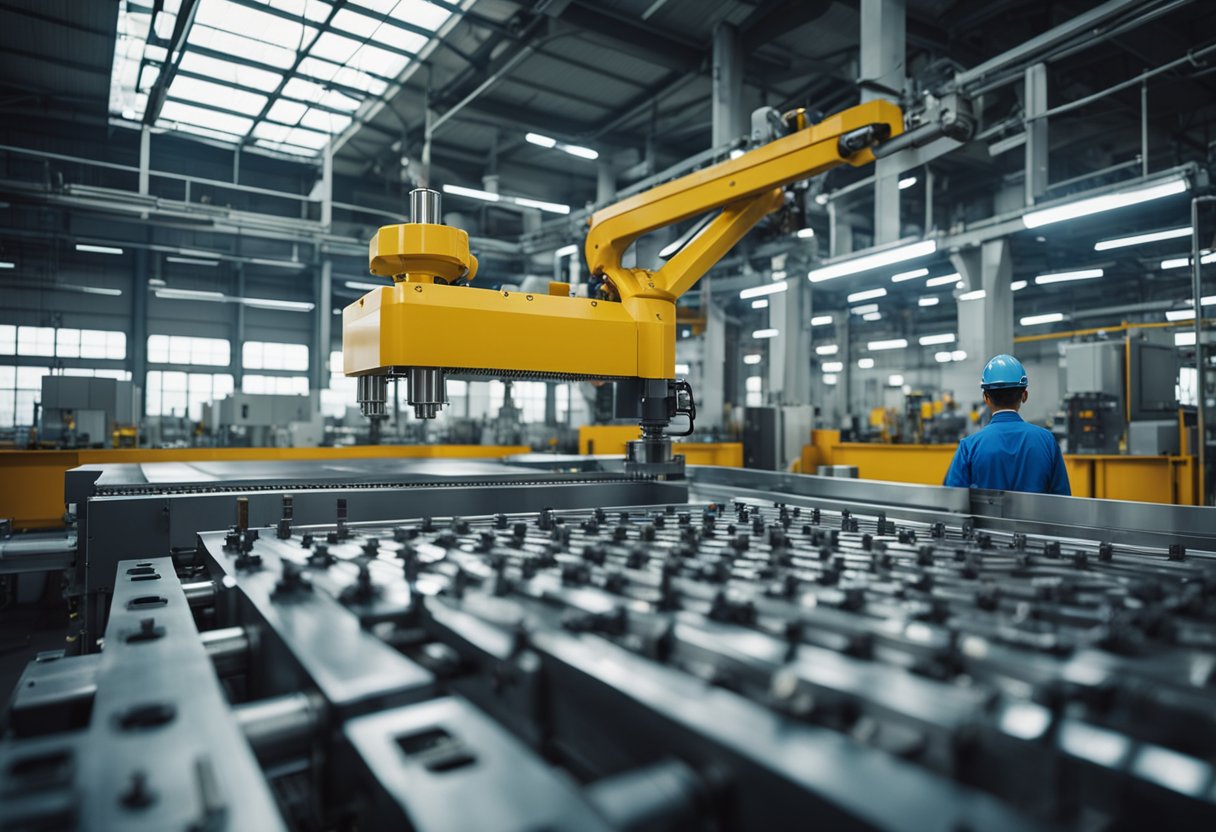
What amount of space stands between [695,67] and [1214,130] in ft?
24.0

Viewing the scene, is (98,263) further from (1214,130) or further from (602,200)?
(1214,130)

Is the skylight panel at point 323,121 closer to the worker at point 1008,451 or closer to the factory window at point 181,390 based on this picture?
the factory window at point 181,390

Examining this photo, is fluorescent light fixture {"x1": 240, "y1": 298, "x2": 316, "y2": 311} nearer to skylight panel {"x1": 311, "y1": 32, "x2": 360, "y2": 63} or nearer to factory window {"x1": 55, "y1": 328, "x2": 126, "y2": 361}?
factory window {"x1": 55, "y1": 328, "x2": 126, "y2": 361}

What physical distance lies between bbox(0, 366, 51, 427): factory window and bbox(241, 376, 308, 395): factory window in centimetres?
331

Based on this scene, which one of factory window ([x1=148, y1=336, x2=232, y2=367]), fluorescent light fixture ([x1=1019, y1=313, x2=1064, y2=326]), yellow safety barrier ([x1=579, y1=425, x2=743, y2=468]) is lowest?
yellow safety barrier ([x1=579, y1=425, x2=743, y2=468])

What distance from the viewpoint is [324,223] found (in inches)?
380

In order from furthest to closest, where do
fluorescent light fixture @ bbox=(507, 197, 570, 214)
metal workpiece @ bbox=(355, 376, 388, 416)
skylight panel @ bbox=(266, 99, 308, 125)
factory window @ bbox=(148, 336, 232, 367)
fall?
1. factory window @ bbox=(148, 336, 232, 367)
2. skylight panel @ bbox=(266, 99, 308, 125)
3. fluorescent light fixture @ bbox=(507, 197, 570, 214)
4. metal workpiece @ bbox=(355, 376, 388, 416)

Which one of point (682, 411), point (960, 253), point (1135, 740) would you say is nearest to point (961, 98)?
point (682, 411)

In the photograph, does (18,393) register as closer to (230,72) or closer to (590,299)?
(230,72)

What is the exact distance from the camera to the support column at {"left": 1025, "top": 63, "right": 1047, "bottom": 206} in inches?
256

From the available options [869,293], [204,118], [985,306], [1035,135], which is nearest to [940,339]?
[869,293]

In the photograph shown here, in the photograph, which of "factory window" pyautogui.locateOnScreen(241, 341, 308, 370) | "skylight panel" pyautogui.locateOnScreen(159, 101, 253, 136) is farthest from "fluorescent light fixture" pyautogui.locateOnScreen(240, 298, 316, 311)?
"skylight panel" pyautogui.locateOnScreen(159, 101, 253, 136)

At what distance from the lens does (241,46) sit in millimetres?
8195

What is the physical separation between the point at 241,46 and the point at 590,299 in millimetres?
8379
